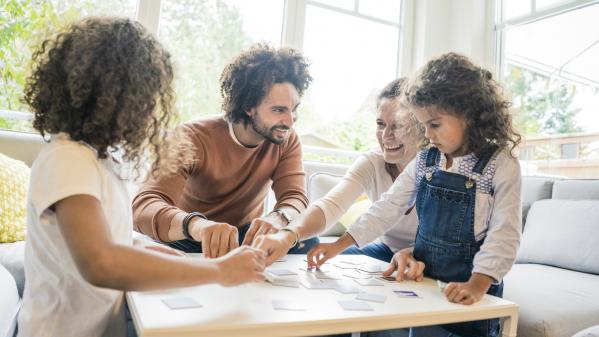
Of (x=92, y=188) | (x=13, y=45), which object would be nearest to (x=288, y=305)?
(x=92, y=188)

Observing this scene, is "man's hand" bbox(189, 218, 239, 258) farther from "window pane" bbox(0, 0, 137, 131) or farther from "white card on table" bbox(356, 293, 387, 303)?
"window pane" bbox(0, 0, 137, 131)

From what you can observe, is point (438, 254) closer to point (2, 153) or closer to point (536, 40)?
point (2, 153)

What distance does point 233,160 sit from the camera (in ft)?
5.48

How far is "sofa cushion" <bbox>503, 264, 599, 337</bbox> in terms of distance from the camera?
131 centimetres

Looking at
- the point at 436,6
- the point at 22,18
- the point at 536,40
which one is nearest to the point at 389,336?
the point at 22,18

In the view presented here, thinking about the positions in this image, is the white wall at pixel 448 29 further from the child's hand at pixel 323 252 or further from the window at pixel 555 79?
the child's hand at pixel 323 252

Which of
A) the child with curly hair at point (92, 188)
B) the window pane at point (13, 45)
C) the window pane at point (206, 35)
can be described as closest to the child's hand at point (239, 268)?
the child with curly hair at point (92, 188)

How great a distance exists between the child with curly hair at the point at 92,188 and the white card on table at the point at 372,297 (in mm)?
234

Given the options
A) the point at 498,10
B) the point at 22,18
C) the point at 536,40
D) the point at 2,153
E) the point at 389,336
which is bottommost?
the point at 389,336

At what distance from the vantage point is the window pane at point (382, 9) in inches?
154

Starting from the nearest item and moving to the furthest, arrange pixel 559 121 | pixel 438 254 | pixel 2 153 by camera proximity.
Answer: pixel 438 254 → pixel 2 153 → pixel 559 121

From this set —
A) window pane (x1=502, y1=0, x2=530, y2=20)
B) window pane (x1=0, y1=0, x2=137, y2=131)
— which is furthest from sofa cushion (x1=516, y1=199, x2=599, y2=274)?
window pane (x1=0, y1=0, x2=137, y2=131)

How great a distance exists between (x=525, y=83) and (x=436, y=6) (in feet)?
3.34

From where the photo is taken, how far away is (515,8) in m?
3.62
